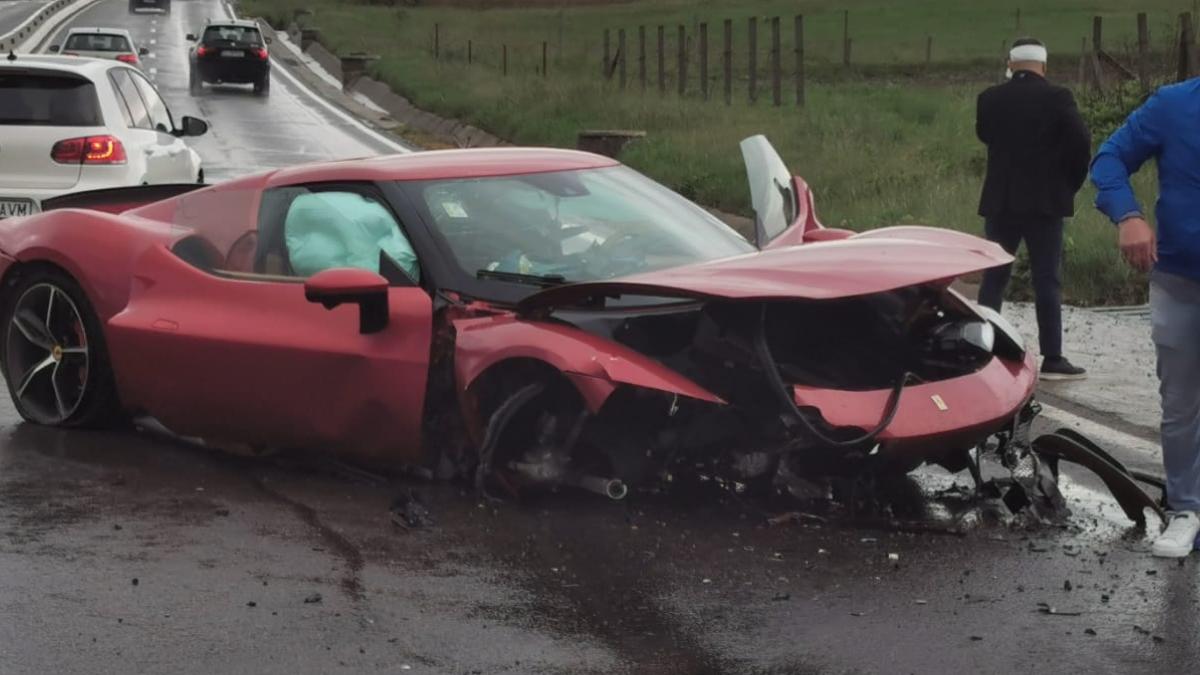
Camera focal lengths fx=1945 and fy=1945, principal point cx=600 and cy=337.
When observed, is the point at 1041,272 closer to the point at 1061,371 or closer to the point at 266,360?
the point at 1061,371

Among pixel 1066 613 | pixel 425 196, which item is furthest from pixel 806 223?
pixel 1066 613

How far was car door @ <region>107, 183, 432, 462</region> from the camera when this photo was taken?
6.97 meters

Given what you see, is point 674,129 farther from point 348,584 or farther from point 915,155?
point 348,584

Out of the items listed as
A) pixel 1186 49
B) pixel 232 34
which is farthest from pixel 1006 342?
pixel 232 34

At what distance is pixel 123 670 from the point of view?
502 cm

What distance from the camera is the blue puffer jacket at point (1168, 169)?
629 centimetres

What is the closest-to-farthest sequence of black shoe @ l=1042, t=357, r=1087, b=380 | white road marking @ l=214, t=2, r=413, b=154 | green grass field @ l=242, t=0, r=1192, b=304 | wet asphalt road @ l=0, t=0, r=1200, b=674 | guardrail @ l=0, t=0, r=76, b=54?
1. wet asphalt road @ l=0, t=0, r=1200, b=674
2. black shoe @ l=1042, t=357, r=1087, b=380
3. green grass field @ l=242, t=0, r=1192, b=304
4. white road marking @ l=214, t=2, r=413, b=154
5. guardrail @ l=0, t=0, r=76, b=54

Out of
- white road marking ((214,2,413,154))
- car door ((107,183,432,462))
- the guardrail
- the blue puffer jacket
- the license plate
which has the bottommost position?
white road marking ((214,2,413,154))

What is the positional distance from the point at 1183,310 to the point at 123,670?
3548 millimetres

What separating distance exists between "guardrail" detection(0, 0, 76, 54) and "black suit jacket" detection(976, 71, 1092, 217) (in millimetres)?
35489

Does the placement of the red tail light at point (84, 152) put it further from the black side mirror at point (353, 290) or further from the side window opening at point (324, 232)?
the black side mirror at point (353, 290)

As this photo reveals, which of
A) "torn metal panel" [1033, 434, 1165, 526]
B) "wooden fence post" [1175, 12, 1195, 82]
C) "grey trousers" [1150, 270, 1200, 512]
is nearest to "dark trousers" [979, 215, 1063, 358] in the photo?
"torn metal panel" [1033, 434, 1165, 526]

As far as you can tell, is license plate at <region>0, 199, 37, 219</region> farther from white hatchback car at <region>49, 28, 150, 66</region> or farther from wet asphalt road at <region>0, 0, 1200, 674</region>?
white hatchback car at <region>49, 28, 150, 66</region>

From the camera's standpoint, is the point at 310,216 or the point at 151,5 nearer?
the point at 310,216
